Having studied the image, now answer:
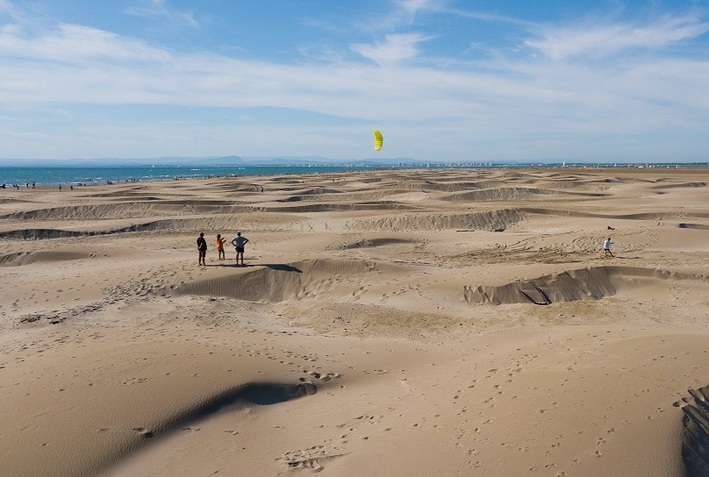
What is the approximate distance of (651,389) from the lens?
6867mm

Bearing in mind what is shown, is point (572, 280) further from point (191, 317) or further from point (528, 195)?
point (528, 195)

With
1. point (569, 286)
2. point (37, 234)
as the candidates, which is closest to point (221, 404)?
point (569, 286)

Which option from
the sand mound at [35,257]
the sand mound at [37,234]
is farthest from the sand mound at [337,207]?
the sand mound at [35,257]

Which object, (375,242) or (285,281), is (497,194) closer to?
(375,242)

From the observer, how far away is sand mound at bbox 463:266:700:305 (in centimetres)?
1437

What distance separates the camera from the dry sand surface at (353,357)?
611 cm

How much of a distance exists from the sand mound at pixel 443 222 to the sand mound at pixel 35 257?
561 inches

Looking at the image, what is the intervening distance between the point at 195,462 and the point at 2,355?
5.59 m

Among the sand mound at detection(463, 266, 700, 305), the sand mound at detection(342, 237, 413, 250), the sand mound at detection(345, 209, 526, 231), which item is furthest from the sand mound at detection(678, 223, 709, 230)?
the sand mound at detection(342, 237, 413, 250)

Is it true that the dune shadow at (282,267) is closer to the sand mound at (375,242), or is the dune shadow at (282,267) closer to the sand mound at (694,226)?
the sand mound at (375,242)

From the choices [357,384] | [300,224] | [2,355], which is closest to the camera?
[357,384]

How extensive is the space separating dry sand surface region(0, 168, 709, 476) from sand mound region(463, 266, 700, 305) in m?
0.06

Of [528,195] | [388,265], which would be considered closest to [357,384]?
[388,265]

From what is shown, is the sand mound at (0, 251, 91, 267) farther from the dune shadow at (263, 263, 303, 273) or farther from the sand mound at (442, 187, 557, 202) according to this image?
the sand mound at (442, 187, 557, 202)
